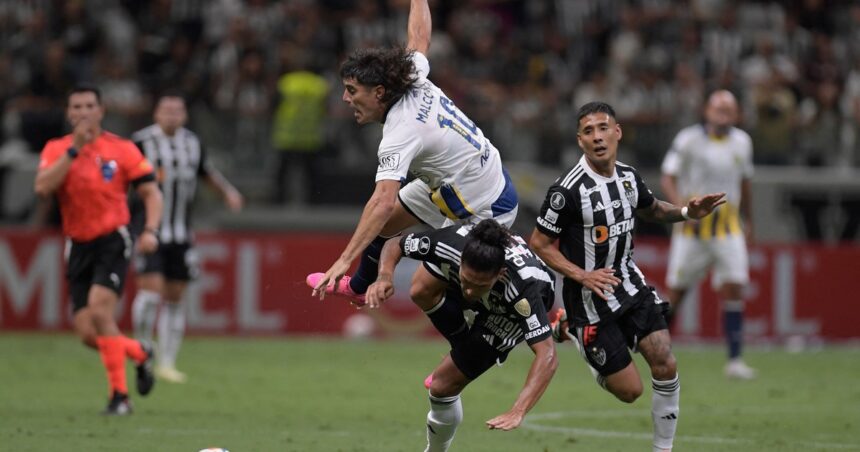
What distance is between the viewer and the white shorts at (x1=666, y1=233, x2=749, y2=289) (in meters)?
15.8

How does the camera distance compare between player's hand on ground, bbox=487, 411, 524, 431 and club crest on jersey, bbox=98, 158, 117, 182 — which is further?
club crest on jersey, bbox=98, 158, 117, 182

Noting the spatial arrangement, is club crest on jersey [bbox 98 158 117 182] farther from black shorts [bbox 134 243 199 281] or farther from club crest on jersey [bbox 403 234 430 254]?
club crest on jersey [bbox 403 234 430 254]

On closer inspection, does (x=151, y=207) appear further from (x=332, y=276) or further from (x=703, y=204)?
(x=703, y=204)

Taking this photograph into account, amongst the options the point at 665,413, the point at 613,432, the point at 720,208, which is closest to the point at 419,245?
the point at 665,413

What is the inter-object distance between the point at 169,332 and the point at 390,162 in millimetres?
7657

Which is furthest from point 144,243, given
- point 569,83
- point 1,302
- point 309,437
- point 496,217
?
point 569,83

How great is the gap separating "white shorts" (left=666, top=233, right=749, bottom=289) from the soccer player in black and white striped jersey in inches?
254

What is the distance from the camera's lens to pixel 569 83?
908 inches

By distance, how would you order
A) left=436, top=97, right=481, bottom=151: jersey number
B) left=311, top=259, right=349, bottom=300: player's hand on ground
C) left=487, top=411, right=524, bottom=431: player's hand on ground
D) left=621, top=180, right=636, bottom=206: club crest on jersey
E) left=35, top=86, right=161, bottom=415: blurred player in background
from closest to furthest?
left=487, top=411, right=524, bottom=431: player's hand on ground
left=311, top=259, right=349, bottom=300: player's hand on ground
left=436, top=97, right=481, bottom=151: jersey number
left=621, top=180, right=636, bottom=206: club crest on jersey
left=35, top=86, right=161, bottom=415: blurred player in background

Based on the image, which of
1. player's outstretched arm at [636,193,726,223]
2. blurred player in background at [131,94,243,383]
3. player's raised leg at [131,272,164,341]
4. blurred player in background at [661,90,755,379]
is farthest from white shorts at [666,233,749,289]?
player's outstretched arm at [636,193,726,223]

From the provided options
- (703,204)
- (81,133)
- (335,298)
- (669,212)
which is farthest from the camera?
(335,298)

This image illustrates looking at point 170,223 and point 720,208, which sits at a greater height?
point 720,208

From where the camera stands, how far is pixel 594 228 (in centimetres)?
939

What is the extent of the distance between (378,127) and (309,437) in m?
10.4
